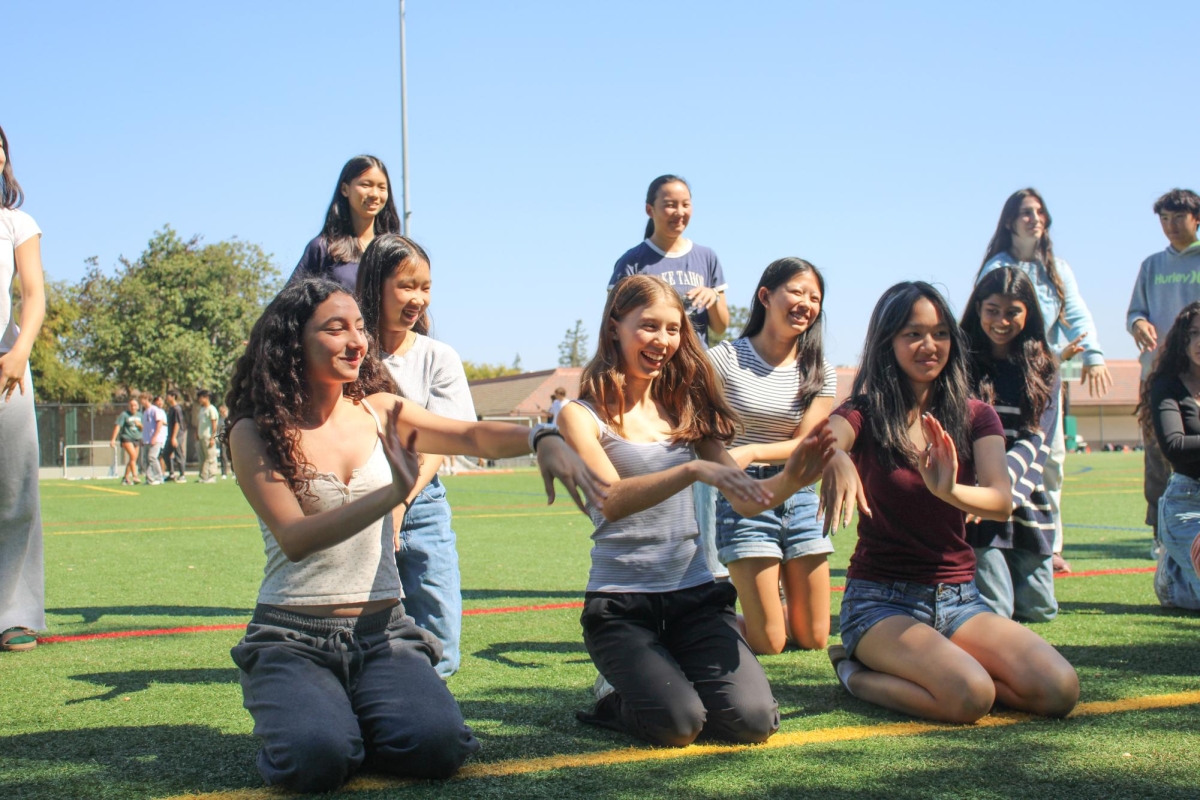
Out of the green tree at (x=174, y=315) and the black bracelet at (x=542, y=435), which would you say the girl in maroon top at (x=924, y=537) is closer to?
the black bracelet at (x=542, y=435)

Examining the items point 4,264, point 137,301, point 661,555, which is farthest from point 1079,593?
point 137,301

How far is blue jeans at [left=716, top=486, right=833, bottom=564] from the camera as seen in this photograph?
5180 mm

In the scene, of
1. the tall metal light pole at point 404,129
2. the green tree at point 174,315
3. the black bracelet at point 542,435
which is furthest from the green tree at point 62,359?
the black bracelet at point 542,435

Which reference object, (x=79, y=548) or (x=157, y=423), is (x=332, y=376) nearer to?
(x=79, y=548)

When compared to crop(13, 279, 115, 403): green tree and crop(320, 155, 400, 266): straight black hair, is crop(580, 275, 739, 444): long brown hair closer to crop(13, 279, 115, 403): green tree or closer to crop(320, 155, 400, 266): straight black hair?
crop(320, 155, 400, 266): straight black hair

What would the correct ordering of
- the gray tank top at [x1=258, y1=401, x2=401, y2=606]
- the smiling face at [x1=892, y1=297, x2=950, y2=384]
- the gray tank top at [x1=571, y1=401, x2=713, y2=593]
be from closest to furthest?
1. the gray tank top at [x1=258, y1=401, x2=401, y2=606]
2. the gray tank top at [x1=571, y1=401, x2=713, y2=593]
3. the smiling face at [x1=892, y1=297, x2=950, y2=384]

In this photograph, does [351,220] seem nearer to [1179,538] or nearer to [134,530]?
[1179,538]

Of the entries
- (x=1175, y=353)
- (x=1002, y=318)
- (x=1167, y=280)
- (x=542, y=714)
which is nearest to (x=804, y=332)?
(x=1002, y=318)

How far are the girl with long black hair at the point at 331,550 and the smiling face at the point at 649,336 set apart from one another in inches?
27.6

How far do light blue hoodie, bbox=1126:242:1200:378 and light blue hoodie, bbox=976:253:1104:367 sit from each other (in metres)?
0.61

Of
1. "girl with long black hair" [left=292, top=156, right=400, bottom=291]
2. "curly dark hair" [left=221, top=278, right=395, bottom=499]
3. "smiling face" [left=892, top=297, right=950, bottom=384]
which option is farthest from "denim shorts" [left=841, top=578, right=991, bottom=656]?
"girl with long black hair" [left=292, top=156, right=400, bottom=291]

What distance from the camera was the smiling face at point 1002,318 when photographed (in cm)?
544

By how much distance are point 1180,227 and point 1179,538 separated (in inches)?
111

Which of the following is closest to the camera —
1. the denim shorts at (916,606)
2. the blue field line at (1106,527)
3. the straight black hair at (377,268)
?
the denim shorts at (916,606)
